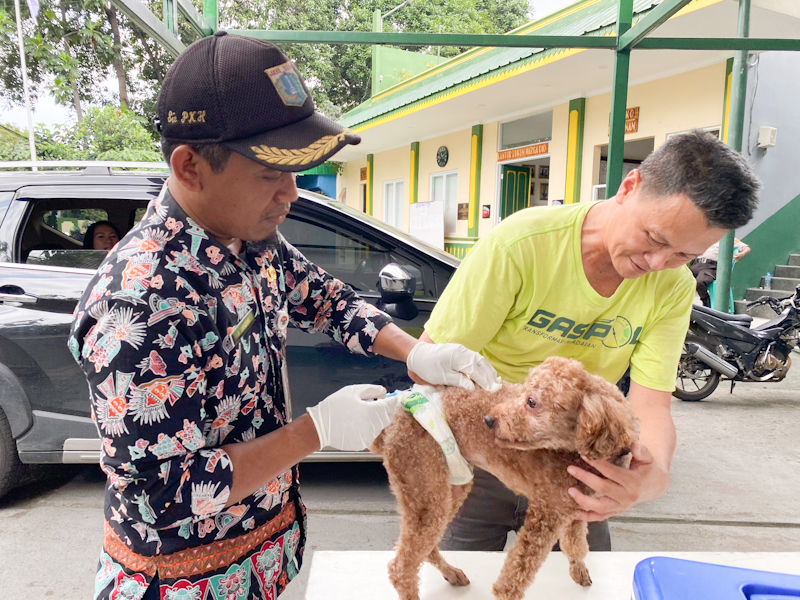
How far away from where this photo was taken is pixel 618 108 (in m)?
3.26

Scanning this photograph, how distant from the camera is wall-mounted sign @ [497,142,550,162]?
11.0m

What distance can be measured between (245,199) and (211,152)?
114 millimetres

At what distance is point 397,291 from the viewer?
114 inches

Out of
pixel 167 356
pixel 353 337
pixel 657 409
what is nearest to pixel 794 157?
pixel 657 409

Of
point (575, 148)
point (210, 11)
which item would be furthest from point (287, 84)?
point (575, 148)

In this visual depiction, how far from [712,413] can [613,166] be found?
3696 mm

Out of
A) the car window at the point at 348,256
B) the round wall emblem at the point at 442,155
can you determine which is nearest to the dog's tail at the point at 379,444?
the car window at the point at 348,256

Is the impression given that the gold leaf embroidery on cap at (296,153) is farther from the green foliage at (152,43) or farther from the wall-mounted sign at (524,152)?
the wall-mounted sign at (524,152)

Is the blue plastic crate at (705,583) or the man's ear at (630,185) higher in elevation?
the man's ear at (630,185)

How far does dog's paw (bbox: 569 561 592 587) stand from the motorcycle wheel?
4537mm

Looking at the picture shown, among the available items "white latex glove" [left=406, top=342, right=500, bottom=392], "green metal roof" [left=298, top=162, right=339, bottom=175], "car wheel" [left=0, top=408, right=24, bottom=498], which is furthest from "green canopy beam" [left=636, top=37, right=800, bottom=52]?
"green metal roof" [left=298, top=162, right=339, bottom=175]

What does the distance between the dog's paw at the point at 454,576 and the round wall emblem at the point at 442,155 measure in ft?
43.4

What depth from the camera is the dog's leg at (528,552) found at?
4.99 ft

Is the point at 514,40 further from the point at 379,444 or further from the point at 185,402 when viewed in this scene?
the point at 185,402
